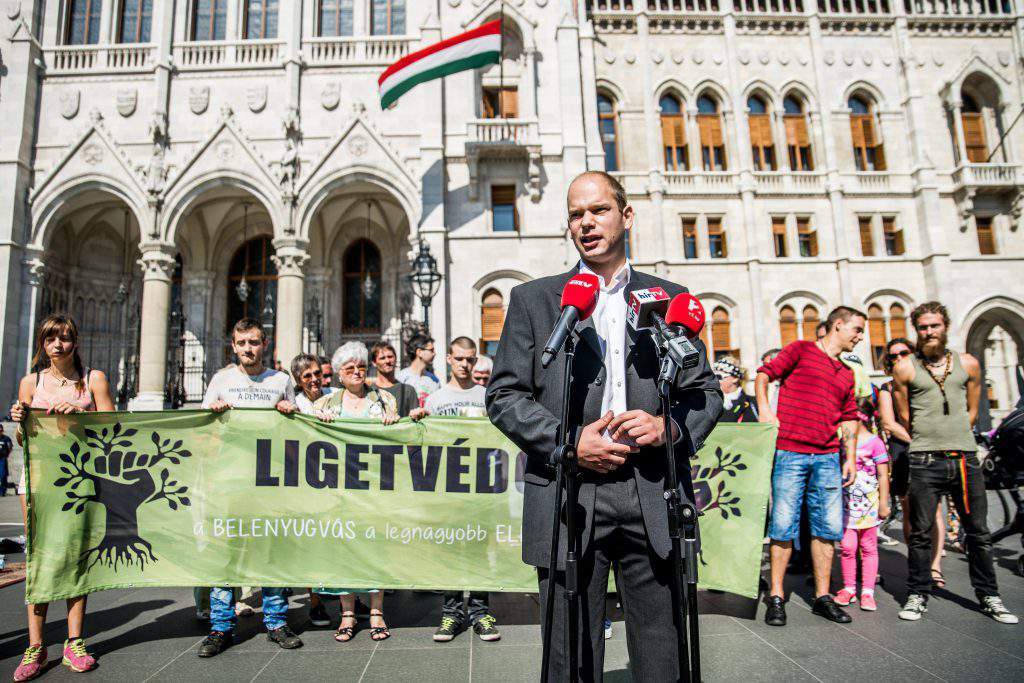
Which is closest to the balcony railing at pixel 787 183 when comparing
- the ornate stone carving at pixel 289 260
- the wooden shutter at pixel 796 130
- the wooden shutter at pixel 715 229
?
the wooden shutter at pixel 796 130

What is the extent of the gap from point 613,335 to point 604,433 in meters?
0.40

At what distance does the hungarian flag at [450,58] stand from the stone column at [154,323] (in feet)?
27.3

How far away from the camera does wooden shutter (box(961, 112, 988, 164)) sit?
21.5 m

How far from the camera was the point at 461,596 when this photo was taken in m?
4.58

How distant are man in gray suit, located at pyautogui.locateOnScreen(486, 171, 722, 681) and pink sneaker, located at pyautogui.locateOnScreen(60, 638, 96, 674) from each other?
3478mm

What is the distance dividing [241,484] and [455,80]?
16.4 m

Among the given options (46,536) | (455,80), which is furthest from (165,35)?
(46,536)

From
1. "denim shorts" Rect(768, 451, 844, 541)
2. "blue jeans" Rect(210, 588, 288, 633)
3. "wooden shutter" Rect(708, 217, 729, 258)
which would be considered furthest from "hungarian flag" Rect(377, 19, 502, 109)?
"blue jeans" Rect(210, 588, 288, 633)

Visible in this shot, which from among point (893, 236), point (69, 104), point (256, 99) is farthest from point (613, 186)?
point (893, 236)

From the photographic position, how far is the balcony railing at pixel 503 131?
679 inches

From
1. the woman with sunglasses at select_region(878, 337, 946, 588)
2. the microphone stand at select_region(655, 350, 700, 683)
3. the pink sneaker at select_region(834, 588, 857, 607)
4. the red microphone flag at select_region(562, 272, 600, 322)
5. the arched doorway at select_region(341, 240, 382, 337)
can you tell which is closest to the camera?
the microphone stand at select_region(655, 350, 700, 683)

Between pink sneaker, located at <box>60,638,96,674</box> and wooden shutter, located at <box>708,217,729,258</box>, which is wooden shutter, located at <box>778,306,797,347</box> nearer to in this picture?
wooden shutter, located at <box>708,217,729,258</box>

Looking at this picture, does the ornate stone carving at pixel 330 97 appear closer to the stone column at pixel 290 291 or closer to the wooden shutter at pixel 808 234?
the stone column at pixel 290 291

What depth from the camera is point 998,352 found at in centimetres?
2281
